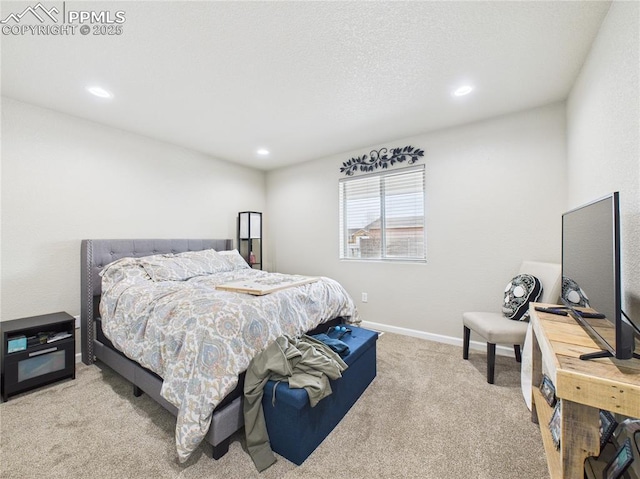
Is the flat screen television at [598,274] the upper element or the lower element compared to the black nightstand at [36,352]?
upper

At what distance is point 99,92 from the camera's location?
2.26 m

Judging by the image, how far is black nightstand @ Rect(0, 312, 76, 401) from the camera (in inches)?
79.3

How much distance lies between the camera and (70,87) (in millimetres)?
2180

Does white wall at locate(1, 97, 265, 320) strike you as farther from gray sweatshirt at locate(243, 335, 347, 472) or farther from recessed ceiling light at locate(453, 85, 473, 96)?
recessed ceiling light at locate(453, 85, 473, 96)

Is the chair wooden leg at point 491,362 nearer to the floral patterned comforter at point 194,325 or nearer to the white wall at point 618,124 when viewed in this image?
the white wall at point 618,124

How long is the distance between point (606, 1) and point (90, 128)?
415cm

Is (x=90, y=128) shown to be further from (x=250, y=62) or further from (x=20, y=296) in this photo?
(x=250, y=62)

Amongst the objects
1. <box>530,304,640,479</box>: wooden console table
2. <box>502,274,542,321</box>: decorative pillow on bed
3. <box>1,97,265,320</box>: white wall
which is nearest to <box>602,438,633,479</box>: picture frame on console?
<box>530,304,640,479</box>: wooden console table

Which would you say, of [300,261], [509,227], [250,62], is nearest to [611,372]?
[509,227]

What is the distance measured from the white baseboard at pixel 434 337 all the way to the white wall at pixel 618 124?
1.65 meters

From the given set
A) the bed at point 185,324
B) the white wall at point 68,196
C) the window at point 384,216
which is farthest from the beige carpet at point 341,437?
the window at point 384,216

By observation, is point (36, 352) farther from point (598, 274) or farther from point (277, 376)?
point (598, 274)

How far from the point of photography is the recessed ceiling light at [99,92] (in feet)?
7.22

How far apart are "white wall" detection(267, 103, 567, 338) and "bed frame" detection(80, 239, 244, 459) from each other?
2.36m
